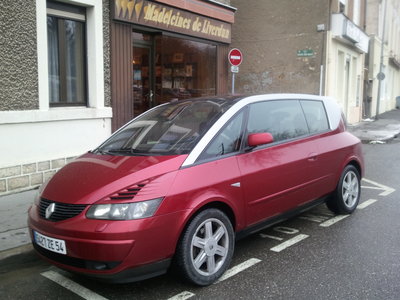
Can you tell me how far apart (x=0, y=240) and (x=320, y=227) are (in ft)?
12.0

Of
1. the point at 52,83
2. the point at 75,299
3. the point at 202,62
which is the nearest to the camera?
the point at 75,299

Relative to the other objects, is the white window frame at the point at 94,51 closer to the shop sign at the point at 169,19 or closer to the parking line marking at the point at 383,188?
the shop sign at the point at 169,19

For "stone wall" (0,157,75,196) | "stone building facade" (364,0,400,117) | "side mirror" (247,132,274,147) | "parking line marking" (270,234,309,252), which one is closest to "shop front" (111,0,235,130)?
"stone wall" (0,157,75,196)

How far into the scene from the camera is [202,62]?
466 inches

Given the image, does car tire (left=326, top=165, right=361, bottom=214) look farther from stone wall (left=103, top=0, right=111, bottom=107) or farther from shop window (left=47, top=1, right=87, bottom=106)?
shop window (left=47, top=1, right=87, bottom=106)

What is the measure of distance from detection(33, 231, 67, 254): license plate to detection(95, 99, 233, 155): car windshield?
106 cm

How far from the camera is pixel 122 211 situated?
3215mm

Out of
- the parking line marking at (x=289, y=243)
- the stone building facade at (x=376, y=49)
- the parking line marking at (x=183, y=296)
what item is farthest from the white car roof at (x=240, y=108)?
the stone building facade at (x=376, y=49)

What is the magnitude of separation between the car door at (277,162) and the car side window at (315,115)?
0.42ft

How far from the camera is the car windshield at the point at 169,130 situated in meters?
3.95

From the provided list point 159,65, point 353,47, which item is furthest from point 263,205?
point 353,47

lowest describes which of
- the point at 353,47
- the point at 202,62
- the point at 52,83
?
the point at 52,83

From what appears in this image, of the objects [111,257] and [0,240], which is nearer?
[111,257]

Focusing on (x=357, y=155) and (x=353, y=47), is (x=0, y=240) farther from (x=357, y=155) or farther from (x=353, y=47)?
(x=353, y=47)
